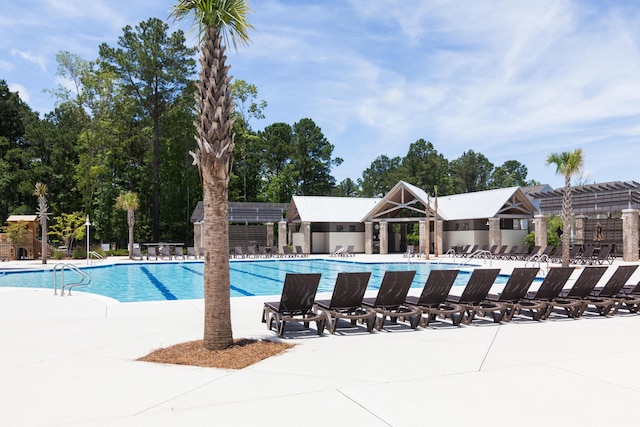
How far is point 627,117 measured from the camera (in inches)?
1265

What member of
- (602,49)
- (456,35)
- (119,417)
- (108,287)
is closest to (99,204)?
(108,287)

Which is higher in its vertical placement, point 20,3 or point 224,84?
point 20,3

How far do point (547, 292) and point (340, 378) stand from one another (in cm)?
560

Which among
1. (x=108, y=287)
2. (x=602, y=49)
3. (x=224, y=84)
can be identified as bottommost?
(x=108, y=287)

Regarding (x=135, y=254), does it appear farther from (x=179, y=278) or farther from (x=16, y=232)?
(x=179, y=278)

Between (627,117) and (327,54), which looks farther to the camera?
(627,117)

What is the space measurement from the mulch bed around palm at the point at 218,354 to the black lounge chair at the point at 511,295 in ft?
12.7

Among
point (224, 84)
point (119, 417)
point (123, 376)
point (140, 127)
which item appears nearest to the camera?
point (119, 417)

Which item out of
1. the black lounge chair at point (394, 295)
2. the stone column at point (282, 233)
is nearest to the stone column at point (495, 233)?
the stone column at point (282, 233)

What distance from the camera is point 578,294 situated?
9242 millimetres

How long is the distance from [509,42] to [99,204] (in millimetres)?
32130

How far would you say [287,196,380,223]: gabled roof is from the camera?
34719 mm

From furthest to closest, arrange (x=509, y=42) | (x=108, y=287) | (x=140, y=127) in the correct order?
1. (x=140, y=127)
2. (x=509, y=42)
3. (x=108, y=287)

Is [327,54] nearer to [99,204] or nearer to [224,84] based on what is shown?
[224,84]
